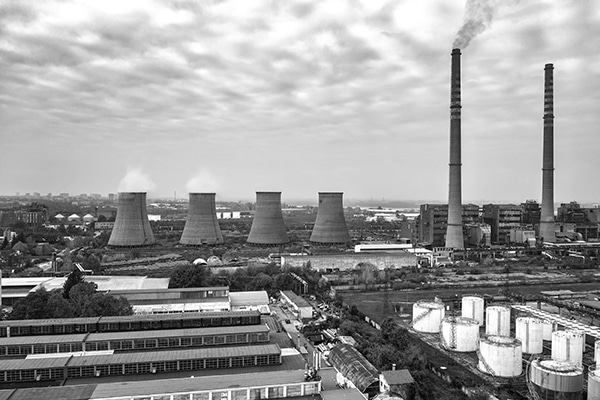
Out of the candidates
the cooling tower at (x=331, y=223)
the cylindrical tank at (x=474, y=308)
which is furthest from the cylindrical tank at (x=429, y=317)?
the cooling tower at (x=331, y=223)

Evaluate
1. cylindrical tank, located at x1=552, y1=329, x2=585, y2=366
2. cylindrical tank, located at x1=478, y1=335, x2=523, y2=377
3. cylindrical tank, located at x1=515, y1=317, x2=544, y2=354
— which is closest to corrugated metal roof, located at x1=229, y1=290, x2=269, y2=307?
cylindrical tank, located at x1=478, y1=335, x2=523, y2=377

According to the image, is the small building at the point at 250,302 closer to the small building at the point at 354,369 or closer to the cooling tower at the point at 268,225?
the small building at the point at 354,369

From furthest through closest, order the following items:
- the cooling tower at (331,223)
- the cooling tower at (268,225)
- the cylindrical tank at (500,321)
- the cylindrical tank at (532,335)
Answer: the cooling tower at (331,223), the cooling tower at (268,225), the cylindrical tank at (500,321), the cylindrical tank at (532,335)

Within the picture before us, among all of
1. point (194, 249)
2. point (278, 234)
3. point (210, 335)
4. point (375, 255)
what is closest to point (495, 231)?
point (375, 255)

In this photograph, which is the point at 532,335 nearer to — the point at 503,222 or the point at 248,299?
the point at 248,299

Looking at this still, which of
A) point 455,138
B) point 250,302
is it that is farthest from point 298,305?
point 455,138

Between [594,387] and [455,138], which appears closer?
[594,387]
